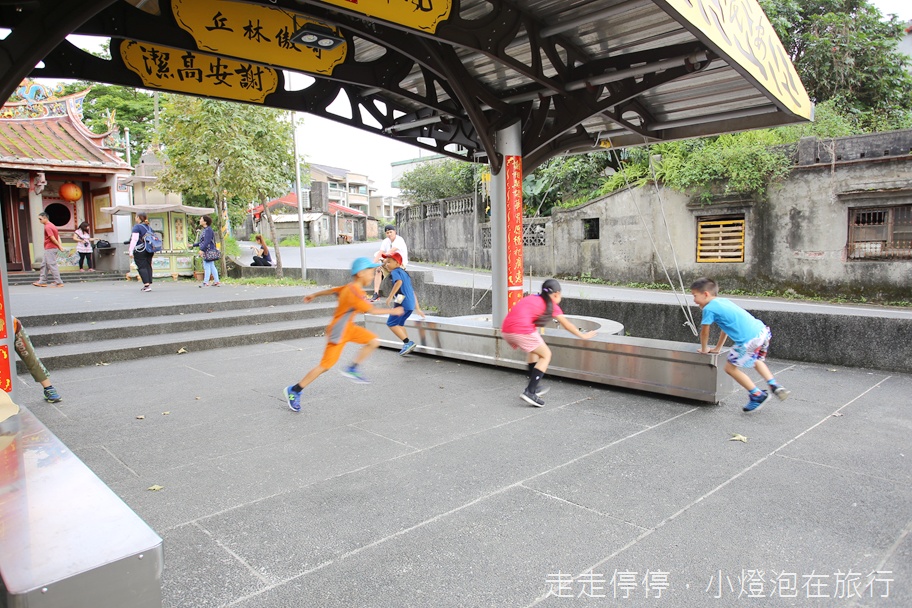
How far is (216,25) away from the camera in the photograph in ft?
18.0

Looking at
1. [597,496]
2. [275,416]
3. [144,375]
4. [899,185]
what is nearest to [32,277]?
[144,375]

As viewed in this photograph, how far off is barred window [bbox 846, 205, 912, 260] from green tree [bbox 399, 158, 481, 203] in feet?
55.7

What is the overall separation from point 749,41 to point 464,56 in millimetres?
2973

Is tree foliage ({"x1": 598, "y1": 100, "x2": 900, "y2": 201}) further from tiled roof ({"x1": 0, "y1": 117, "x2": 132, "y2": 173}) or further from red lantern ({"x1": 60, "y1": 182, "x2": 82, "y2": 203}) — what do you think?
red lantern ({"x1": 60, "y1": 182, "x2": 82, "y2": 203})

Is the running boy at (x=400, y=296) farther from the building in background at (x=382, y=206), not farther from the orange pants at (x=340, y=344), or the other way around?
the building in background at (x=382, y=206)

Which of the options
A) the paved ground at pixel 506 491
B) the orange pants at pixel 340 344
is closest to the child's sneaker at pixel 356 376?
the paved ground at pixel 506 491

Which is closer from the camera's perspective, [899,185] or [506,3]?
[506,3]

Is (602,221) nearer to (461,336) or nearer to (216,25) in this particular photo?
(461,336)

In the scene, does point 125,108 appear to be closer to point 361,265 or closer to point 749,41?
point 361,265

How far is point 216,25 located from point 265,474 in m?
4.21

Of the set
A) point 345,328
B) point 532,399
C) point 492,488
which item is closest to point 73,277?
point 345,328

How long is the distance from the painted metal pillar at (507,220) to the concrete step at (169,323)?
4565 millimetres

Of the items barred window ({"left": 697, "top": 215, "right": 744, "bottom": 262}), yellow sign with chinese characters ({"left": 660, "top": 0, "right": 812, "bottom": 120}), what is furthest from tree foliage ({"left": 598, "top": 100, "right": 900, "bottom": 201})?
yellow sign with chinese characters ({"left": 660, "top": 0, "right": 812, "bottom": 120})

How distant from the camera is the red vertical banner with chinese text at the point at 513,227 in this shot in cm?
732
